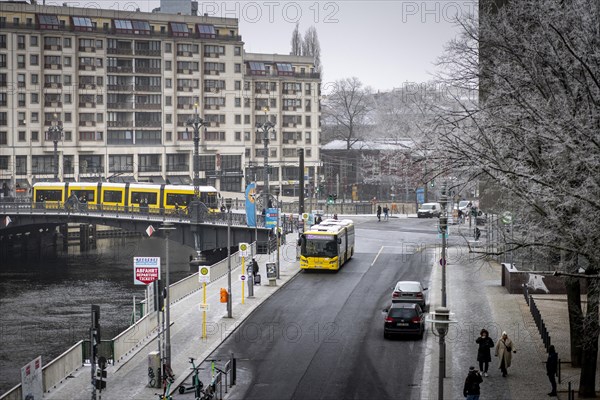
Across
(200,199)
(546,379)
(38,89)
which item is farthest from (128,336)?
(38,89)

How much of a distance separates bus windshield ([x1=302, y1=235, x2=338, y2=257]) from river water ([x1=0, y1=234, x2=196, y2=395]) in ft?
35.8

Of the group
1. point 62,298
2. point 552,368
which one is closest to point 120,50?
point 62,298

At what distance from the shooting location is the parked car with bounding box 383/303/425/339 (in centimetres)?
3772

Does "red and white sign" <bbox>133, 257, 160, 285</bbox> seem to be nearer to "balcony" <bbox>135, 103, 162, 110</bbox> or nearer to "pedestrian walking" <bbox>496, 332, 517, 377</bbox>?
"pedestrian walking" <bbox>496, 332, 517, 377</bbox>

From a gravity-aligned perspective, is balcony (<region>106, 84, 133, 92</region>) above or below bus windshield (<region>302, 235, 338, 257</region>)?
above

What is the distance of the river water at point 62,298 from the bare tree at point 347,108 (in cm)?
5271

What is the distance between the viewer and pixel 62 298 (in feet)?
208

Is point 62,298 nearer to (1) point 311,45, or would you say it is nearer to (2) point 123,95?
(2) point 123,95

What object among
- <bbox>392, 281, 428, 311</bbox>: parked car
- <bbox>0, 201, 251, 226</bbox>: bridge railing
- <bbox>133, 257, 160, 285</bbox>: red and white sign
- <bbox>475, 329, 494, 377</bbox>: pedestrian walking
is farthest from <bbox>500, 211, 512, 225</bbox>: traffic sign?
<bbox>0, 201, 251, 226</bbox>: bridge railing

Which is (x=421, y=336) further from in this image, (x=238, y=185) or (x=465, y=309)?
(x=238, y=185)

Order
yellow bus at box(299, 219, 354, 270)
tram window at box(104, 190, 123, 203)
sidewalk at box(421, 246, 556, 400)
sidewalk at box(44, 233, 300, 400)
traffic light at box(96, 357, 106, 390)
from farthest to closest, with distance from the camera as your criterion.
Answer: tram window at box(104, 190, 123, 203) → yellow bus at box(299, 219, 354, 270) → sidewalk at box(44, 233, 300, 400) → sidewalk at box(421, 246, 556, 400) → traffic light at box(96, 357, 106, 390)

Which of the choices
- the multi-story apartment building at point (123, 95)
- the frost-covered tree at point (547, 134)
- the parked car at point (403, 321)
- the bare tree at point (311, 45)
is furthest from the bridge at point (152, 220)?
the bare tree at point (311, 45)

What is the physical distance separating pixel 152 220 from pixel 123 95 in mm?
47377

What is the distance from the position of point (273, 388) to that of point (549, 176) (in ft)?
37.7
